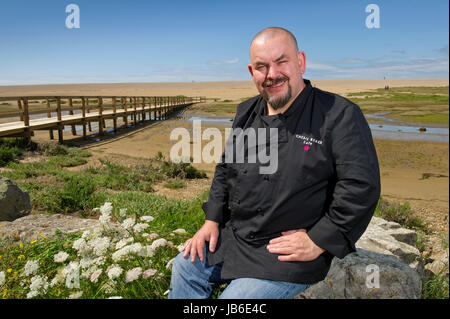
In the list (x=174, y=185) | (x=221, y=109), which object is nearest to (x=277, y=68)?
(x=174, y=185)

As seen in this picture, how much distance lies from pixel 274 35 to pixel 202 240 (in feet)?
4.40

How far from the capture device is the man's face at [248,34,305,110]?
73.9 inches

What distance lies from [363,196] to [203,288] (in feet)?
3.81

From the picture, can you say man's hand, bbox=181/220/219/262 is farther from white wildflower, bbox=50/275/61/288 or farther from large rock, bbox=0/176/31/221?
large rock, bbox=0/176/31/221

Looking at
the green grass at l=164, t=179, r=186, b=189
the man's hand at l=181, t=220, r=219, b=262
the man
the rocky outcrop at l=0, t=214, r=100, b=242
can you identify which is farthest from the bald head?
the green grass at l=164, t=179, r=186, b=189

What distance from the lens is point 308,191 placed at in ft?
5.87

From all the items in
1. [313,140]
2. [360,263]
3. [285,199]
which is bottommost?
[360,263]

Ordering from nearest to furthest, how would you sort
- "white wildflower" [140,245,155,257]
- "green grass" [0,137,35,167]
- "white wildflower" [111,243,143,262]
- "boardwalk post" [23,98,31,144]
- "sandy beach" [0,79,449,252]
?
"white wildflower" [111,243,143,262], "white wildflower" [140,245,155,257], "sandy beach" [0,79,449,252], "green grass" [0,137,35,167], "boardwalk post" [23,98,31,144]

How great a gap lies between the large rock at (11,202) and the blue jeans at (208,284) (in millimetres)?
3655

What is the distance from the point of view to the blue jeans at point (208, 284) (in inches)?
69.9

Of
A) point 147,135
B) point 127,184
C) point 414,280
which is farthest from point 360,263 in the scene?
point 147,135

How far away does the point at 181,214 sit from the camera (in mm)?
4184

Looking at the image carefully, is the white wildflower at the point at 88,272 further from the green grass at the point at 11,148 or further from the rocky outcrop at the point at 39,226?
the green grass at the point at 11,148
